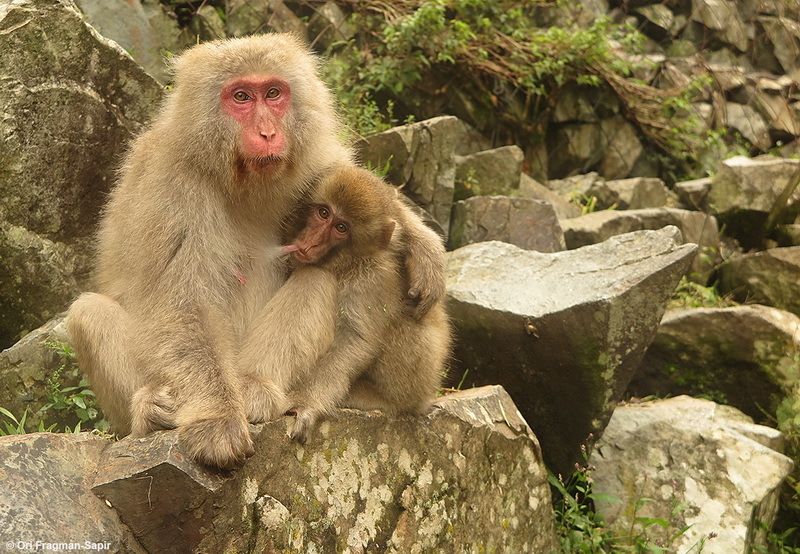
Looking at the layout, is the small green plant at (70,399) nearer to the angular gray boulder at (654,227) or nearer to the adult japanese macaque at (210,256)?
the adult japanese macaque at (210,256)

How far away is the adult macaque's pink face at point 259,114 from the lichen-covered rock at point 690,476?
279cm

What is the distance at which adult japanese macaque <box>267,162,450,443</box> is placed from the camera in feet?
11.5

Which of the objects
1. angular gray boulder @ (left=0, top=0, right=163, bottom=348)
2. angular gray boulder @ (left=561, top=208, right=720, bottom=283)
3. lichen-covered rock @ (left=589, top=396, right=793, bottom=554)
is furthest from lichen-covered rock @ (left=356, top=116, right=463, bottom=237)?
lichen-covered rock @ (left=589, top=396, right=793, bottom=554)

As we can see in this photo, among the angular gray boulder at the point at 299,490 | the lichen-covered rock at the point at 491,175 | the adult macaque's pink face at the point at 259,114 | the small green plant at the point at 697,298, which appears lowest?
the small green plant at the point at 697,298

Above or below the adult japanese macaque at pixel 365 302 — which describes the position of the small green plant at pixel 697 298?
below

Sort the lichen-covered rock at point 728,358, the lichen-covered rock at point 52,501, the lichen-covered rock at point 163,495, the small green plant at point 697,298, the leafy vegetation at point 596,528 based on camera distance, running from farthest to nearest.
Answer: the small green plant at point 697,298 < the lichen-covered rock at point 728,358 < the leafy vegetation at point 596,528 < the lichen-covered rock at point 163,495 < the lichen-covered rock at point 52,501

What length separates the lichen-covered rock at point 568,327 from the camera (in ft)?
14.8

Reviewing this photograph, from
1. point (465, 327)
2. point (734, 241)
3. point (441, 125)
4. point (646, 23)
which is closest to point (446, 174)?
point (441, 125)

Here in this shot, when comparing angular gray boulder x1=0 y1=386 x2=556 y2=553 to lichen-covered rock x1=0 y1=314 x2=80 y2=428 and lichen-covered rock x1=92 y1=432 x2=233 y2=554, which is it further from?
lichen-covered rock x1=0 y1=314 x2=80 y2=428

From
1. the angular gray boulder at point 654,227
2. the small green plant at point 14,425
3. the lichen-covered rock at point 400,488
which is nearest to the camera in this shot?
the lichen-covered rock at point 400,488

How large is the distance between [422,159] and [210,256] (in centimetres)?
321

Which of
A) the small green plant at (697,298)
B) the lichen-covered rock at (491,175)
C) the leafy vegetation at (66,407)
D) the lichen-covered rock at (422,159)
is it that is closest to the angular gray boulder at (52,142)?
the leafy vegetation at (66,407)

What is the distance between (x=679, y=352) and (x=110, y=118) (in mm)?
4174

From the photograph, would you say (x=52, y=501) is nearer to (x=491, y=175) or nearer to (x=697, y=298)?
(x=491, y=175)
